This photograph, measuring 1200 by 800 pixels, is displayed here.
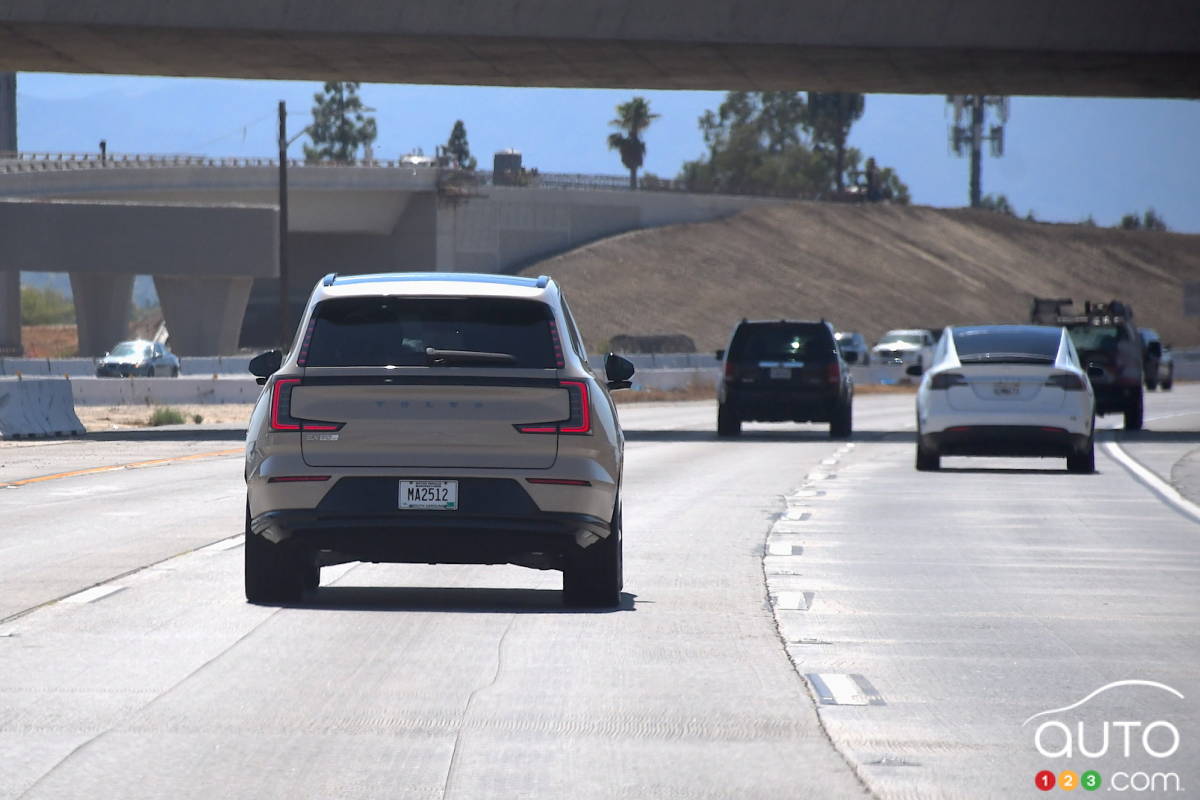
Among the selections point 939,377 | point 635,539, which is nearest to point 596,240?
point 939,377

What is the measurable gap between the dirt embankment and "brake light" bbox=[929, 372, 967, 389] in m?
74.6

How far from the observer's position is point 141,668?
925 centimetres

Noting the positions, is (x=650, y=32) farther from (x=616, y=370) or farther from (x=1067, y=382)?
(x=616, y=370)

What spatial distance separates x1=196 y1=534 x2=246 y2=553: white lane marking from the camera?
49.2ft

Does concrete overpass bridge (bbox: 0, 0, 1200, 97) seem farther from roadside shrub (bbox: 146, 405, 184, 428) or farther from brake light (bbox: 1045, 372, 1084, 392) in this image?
brake light (bbox: 1045, 372, 1084, 392)

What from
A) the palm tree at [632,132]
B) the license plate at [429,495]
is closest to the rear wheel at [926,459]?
the license plate at [429,495]

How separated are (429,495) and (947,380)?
13.9m

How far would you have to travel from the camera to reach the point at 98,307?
8550cm

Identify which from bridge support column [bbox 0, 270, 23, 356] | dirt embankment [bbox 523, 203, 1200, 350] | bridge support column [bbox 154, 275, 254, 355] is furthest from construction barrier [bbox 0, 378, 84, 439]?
dirt embankment [bbox 523, 203, 1200, 350]

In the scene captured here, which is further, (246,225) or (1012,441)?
(246,225)

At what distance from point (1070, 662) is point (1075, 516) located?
948cm

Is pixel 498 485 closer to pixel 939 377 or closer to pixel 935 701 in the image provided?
pixel 935 701

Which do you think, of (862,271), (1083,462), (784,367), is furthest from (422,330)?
(862,271)

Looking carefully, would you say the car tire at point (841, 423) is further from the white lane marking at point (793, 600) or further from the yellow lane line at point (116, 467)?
the white lane marking at point (793, 600)
